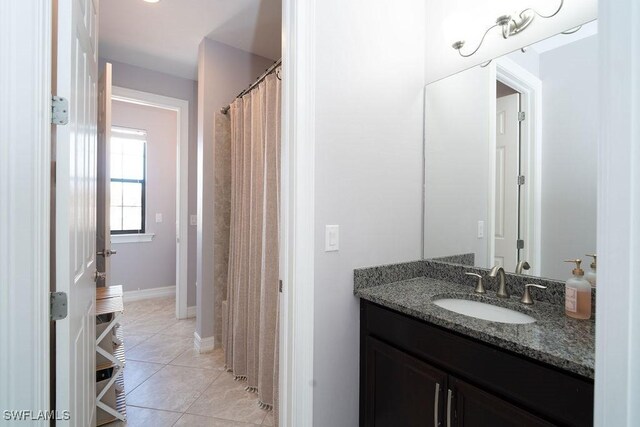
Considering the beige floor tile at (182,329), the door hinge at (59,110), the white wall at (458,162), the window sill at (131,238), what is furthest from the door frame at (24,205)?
the window sill at (131,238)

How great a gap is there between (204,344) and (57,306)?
80.0 inches

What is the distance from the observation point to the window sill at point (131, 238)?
12.9ft

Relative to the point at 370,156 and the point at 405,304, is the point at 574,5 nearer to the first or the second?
the point at 370,156

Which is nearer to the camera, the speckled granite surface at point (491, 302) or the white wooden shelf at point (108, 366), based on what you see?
the speckled granite surface at point (491, 302)

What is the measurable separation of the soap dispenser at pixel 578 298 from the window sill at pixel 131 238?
449 cm

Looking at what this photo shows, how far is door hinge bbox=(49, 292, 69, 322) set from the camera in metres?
0.89

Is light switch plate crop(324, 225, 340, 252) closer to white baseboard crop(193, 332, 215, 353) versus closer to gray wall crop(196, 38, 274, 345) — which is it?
gray wall crop(196, 38, 274, 345)

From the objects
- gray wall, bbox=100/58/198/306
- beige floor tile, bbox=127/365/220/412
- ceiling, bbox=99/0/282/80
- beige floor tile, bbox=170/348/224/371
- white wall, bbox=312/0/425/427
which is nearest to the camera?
white wall, bbox=312/0/425/427

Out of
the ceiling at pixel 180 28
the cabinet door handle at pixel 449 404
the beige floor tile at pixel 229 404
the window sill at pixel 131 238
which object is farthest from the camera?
the window sill at pixel 131 238

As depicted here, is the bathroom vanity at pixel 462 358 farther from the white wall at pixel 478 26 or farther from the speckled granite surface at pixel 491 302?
the white wall at pixel 478 26

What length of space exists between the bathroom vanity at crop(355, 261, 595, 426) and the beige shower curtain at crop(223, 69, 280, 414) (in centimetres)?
71

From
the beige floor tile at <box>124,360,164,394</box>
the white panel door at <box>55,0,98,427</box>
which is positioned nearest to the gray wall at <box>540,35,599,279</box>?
the white panel door at <box>55,0,98,427</box>

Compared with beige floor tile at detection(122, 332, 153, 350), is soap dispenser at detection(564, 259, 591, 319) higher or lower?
higher

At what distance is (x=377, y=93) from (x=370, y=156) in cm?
32
